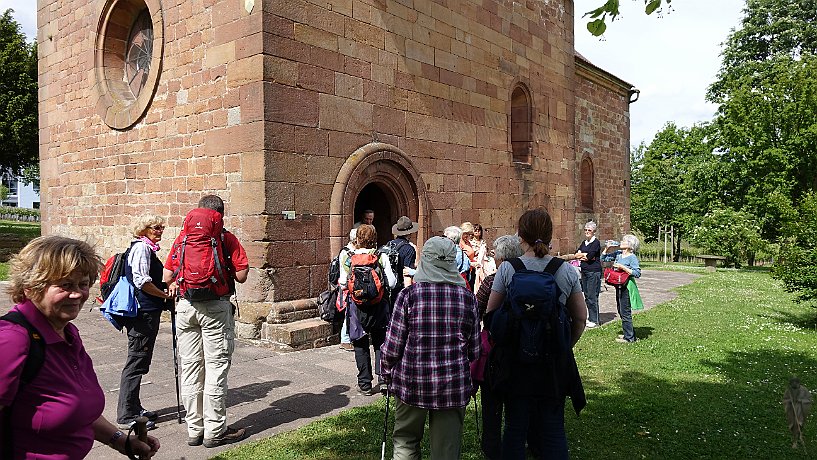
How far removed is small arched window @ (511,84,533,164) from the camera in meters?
13.1

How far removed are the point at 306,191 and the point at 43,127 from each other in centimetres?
742

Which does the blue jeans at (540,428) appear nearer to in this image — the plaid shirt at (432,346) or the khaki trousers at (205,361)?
the plaid shirt at (432,346)

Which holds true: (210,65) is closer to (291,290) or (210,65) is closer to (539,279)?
(291,290)

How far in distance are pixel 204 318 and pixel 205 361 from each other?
335mm

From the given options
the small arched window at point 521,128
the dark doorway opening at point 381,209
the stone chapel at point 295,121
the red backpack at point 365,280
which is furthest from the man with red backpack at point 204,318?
the small arched window at point 521,128

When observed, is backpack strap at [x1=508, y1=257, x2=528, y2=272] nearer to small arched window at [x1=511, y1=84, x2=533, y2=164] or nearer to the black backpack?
the black backpack

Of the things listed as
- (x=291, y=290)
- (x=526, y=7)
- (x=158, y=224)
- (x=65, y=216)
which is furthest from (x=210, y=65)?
(x=526, y=7)

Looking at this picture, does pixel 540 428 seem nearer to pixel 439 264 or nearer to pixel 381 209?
pixel 439 264

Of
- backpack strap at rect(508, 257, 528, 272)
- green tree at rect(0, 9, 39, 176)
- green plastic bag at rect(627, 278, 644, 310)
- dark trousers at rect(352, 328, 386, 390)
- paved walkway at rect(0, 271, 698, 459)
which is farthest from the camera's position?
green tree at rect(0, 9, 39, 176)

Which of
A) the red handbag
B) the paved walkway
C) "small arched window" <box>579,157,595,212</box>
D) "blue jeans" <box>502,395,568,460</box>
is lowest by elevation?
the paved walkway

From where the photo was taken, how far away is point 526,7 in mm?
12742

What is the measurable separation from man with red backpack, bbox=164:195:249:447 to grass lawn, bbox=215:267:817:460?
369 millimetres

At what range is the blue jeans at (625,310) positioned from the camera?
802 centimetres

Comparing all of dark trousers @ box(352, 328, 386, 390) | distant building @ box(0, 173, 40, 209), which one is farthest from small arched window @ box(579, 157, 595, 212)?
distant building @ box(0, 173, 40, 209)
